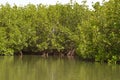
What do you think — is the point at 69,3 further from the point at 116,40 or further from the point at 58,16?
the point at 116,40

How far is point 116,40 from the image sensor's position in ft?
88.7

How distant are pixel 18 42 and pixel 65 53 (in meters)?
6.20

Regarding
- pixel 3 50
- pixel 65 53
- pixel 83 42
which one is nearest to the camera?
pixel 83 42

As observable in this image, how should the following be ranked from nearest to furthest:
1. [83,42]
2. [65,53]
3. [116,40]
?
[116,40]
[83,42]
[65,53]

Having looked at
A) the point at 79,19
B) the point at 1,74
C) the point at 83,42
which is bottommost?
the point at 1,74

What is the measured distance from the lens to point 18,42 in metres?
36.7

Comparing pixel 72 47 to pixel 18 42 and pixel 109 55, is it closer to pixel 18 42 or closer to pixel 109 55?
pixel 18 42

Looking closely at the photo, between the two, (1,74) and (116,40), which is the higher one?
(116,40)

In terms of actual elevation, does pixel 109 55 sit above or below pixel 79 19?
below

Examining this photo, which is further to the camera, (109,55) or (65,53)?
(65,53)

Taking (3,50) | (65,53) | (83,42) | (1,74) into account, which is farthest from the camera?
(65,53)

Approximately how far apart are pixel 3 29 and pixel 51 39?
5.99m

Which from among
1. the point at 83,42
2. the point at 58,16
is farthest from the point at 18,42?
the point at 83,42

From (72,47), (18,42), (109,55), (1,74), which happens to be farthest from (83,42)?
(1,74)
